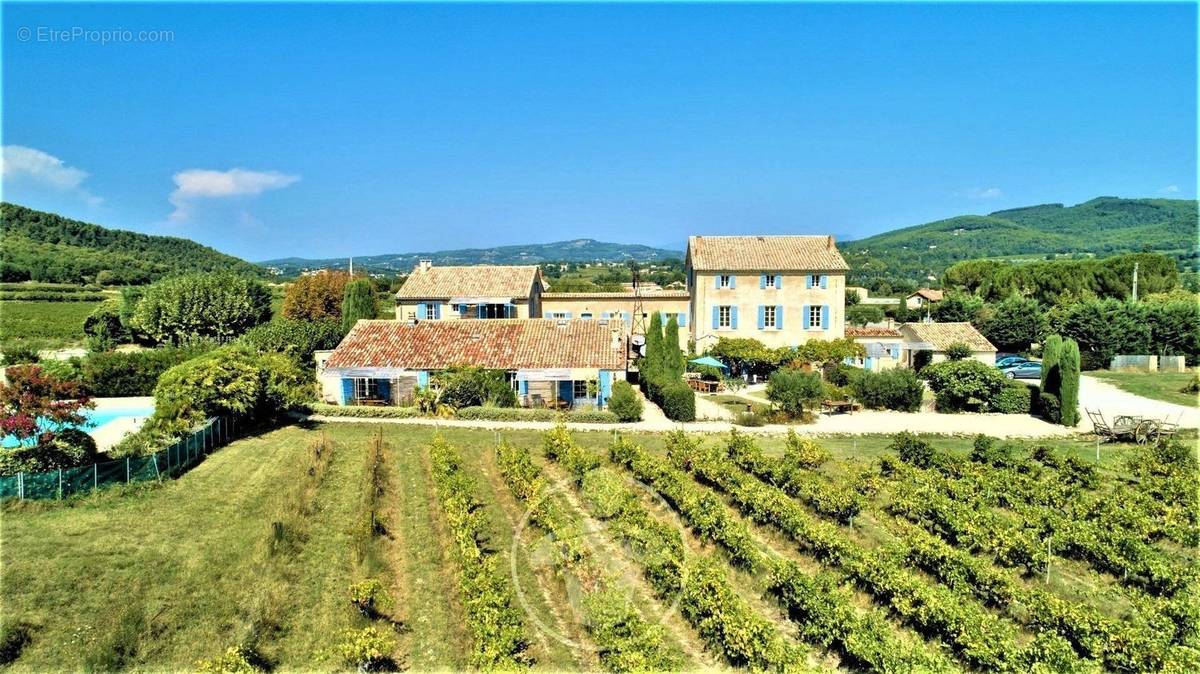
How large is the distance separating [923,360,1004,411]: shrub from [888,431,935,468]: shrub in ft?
33.3

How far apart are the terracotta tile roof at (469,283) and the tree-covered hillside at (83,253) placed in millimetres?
29381

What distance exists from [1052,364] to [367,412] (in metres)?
29.4

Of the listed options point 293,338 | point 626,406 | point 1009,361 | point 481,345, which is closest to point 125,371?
point 293,338

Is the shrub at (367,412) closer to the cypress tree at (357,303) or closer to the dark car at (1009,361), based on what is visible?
the cypress tree at (357,303)

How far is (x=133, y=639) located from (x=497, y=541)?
6.82m

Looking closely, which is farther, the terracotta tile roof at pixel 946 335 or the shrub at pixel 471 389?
the terracotta tile roof at pixel 946 335

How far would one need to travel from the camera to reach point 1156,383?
37250 mm

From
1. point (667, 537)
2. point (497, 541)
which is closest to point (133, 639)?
point (497, 541)

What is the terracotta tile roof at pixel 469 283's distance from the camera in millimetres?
44094

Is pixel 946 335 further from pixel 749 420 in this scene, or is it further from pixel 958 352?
pixel 749 420

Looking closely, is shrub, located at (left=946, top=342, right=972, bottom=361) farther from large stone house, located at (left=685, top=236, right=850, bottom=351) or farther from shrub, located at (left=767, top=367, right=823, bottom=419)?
shrub, located at (left=767, top=367, right=823, bottom=419)

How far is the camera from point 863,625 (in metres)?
10.4

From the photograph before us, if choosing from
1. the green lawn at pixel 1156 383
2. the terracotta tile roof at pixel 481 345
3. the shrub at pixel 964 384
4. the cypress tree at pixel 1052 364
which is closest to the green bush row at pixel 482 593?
the terracotta tile roof at pixel 481 345

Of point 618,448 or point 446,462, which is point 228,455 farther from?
point 618,448
